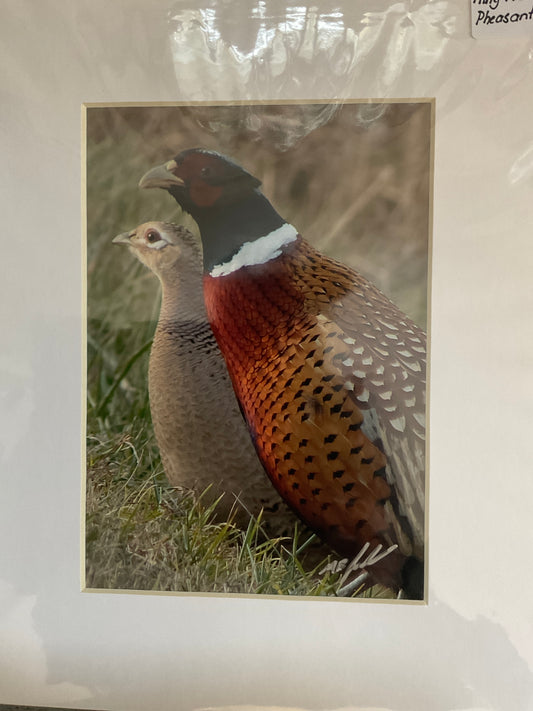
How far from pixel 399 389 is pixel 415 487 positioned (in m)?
0.10

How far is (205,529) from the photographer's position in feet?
1.93

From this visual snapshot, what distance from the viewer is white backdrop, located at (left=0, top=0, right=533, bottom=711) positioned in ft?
1.83

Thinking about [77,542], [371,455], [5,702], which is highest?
[371,455]

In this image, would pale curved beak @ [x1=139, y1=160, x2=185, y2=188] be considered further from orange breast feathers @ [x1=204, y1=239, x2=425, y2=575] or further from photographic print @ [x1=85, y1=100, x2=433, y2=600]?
orange breast feathers @ [x1=204, y1=239, x2=425, y2=575]

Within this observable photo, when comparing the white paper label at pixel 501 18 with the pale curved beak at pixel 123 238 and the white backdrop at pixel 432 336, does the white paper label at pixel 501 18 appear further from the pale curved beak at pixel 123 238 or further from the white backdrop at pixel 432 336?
the pale curved beak at pixel 123 238

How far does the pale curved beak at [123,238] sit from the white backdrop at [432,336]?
49mm

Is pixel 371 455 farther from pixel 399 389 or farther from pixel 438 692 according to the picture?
pixel 438 692

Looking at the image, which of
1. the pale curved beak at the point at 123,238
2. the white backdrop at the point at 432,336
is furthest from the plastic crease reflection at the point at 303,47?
the pale curved beak at the point at 123,238

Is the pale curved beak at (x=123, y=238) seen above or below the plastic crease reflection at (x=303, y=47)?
below

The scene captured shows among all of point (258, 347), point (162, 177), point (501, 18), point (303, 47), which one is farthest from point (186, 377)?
point (501, 18)

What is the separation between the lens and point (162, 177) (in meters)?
0.59

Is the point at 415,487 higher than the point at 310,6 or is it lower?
lower

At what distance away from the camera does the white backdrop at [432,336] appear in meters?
0.56

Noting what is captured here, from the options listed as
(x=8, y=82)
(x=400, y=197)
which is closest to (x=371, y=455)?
(x=400, y=197)
